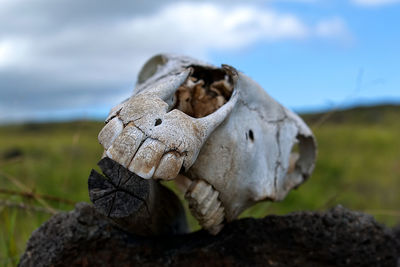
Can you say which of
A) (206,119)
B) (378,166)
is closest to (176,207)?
(206,119)

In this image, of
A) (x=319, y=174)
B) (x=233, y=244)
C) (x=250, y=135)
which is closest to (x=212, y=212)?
(x=233, y=244)

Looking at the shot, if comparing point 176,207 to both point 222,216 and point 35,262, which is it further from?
point 35,262

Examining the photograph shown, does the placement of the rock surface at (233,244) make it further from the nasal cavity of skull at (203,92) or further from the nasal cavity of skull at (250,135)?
the nasal cavity of skull at (203,92)

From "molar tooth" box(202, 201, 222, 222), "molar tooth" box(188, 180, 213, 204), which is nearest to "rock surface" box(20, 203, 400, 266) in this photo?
"molar tooth" box(202, 201, 222, 222)

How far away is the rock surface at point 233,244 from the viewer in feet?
7.55

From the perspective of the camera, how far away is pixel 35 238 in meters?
2.41

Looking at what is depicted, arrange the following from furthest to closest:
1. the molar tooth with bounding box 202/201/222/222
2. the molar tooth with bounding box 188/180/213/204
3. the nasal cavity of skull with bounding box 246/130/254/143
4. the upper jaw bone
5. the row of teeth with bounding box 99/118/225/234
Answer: the nasal cavity of skull with bounding box 246/130/254/143 < the molar tooth with bounding box 202/201/222/222 < the molar tooth with bounding box 188/180/213/204 < the row of teeth with bounding box 99/118/225/234 < the upper jaw bone

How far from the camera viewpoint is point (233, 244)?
2.37m

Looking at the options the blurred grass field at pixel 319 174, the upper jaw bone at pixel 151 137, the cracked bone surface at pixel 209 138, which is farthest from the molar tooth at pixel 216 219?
the blurred grass field at pixel 319 174

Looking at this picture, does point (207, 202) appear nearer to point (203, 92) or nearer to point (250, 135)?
point (250, 135)

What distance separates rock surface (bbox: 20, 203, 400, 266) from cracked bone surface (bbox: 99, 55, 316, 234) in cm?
14

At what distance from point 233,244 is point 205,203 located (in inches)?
17.3

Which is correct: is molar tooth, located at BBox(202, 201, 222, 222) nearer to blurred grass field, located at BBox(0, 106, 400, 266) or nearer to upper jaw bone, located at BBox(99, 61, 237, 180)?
upper jaw bone, located at BBox(99, 61, 237, 180)

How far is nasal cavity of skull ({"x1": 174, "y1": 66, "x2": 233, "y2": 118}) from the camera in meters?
2.35
